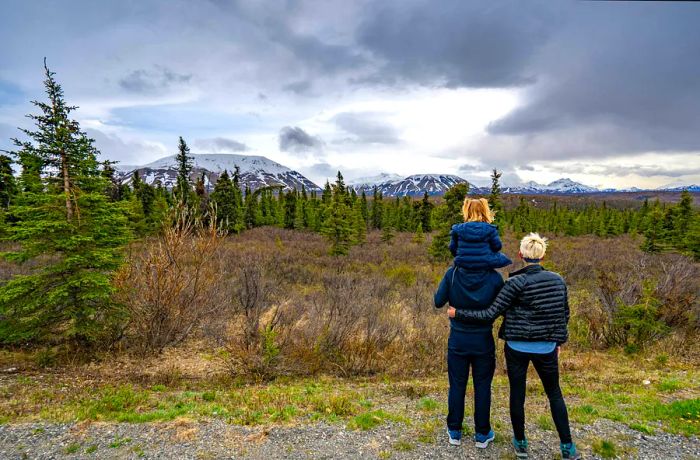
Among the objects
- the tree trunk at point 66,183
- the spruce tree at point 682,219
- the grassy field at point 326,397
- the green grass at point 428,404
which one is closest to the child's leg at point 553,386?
the grassy field at point 326,397

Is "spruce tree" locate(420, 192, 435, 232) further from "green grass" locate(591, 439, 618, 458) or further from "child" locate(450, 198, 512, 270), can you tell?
"child" locate(450, 198, 512, 270)

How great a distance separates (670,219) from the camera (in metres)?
28.1

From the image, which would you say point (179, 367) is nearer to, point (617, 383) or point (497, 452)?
point (497, 452)

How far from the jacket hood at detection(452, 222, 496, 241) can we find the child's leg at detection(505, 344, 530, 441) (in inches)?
44.8

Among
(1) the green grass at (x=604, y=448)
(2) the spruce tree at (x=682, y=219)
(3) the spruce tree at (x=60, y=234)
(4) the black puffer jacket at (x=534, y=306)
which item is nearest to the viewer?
(4) the black puffer jacket at (x=534, y=306)

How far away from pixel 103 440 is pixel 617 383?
327 inches

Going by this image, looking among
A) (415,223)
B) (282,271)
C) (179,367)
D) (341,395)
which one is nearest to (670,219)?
(415,223)

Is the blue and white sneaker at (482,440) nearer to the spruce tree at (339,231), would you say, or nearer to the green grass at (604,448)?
the green grass at (604,448)

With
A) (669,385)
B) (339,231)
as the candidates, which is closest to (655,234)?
(339,231)

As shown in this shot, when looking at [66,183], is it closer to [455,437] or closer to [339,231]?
[455,437]

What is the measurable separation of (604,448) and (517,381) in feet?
5.17

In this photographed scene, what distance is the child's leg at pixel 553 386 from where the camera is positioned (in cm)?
324

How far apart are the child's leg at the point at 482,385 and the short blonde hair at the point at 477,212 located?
1399 millimetres

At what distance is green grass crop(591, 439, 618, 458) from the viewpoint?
371 cm
